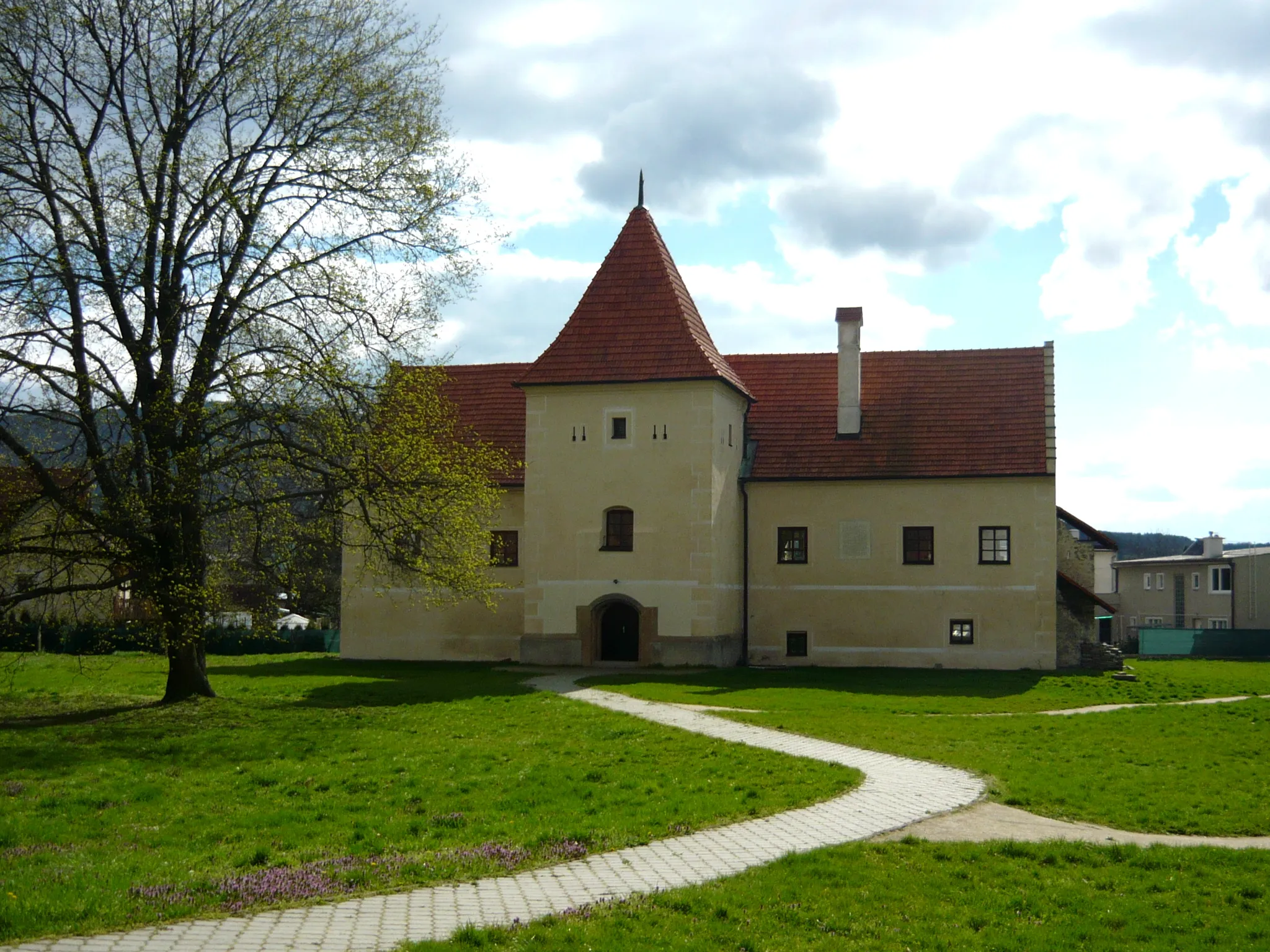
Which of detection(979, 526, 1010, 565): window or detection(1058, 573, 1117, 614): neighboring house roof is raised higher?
detection(979, 526, 1010, 565): window

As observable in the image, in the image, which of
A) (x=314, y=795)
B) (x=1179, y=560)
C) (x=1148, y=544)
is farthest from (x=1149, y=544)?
(x=314, y=795)

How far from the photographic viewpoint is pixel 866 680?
31.5 metres

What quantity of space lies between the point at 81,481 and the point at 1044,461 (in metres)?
25.2

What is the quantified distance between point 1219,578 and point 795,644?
3999cm

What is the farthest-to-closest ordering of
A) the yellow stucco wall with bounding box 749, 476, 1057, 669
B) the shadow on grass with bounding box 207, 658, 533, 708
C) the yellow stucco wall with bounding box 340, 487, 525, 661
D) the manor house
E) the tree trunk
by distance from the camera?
the yellow stucco wall with bounding box 340, 487, 525, 661
the yellow stucco wall with bounding box 749, 476, 1057, 669
the manor house
the shadow on grass with bounding box 207, 658, 533, 708
the tree trunk

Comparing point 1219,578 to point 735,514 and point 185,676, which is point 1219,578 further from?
point 185,676

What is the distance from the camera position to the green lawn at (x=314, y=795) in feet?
32.6

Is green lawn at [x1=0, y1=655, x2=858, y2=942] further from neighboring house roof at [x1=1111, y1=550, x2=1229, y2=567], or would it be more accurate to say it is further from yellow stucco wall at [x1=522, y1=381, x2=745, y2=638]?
neighboring house roof at [x1=1111, y1=550, x2=1229, y2=567]

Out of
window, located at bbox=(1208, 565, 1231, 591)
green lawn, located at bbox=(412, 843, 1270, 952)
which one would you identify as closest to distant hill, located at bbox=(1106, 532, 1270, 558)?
window, located at bbox=(1208, 565, 1231, 591)

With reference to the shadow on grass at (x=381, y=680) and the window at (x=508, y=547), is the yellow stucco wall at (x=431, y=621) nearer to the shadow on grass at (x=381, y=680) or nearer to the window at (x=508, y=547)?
the window at (x=508, y=547)

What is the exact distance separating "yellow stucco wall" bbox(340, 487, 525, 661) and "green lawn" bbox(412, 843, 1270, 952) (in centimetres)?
2673

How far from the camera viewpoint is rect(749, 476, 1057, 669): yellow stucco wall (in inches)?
1385

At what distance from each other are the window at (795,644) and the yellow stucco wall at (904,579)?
0.44 feet

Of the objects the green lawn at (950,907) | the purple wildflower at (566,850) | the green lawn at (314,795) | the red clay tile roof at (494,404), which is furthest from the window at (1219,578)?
the purple wildflower at (566,850)
